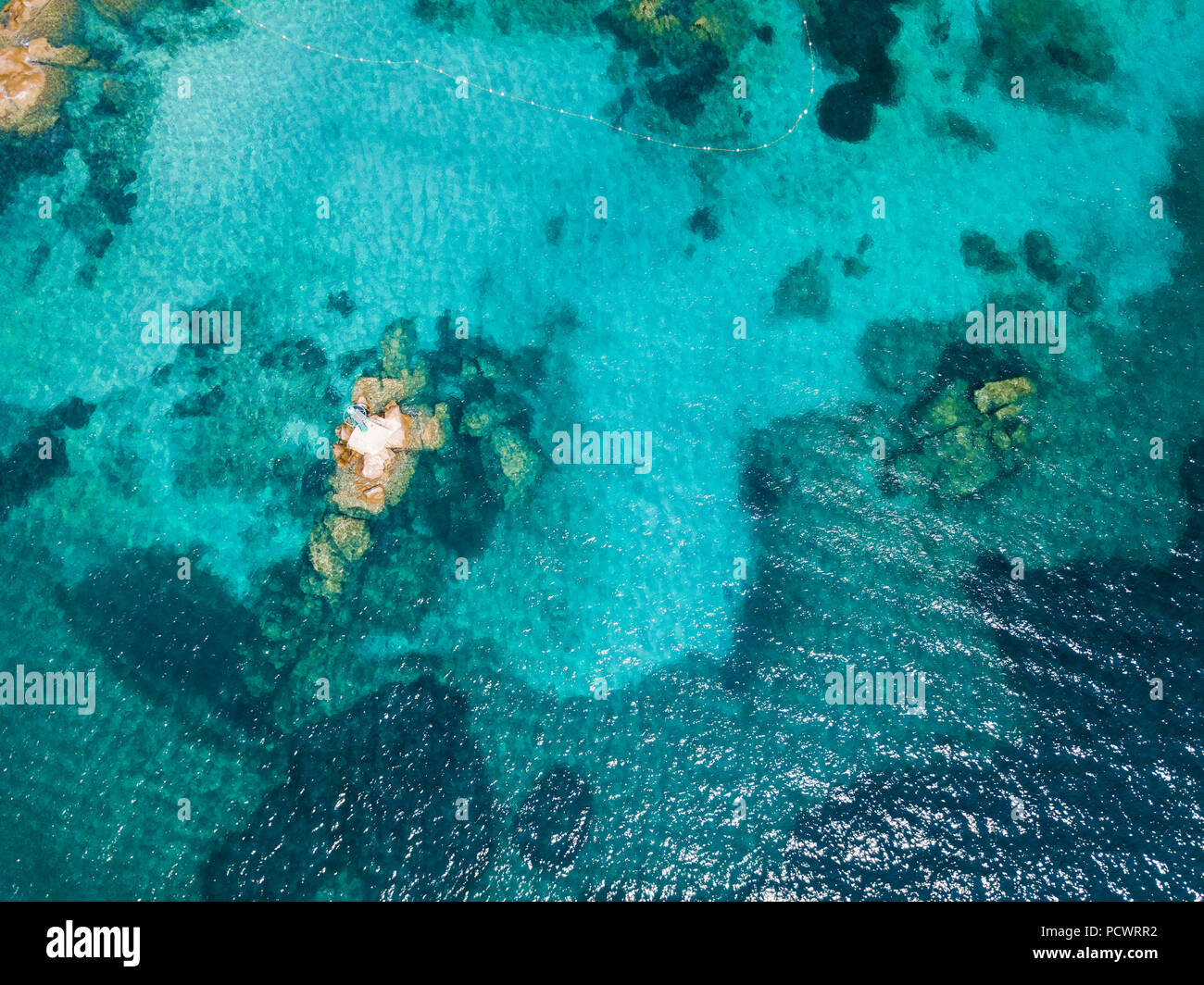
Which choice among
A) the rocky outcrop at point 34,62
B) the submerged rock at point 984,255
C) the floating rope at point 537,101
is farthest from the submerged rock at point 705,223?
the rocky outcrop at point 34,62

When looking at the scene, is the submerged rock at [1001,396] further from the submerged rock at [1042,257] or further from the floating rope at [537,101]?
the floating rope at [537,101]

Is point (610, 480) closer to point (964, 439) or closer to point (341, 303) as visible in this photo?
point (341, 303)

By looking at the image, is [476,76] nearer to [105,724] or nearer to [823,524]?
[823,524]

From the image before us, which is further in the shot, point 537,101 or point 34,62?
point 34,62

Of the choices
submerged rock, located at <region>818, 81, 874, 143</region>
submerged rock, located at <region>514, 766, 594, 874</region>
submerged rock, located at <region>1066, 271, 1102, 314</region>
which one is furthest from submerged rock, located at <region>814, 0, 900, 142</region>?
submerged rock, located at <region>514, 766, 594, 874</region>

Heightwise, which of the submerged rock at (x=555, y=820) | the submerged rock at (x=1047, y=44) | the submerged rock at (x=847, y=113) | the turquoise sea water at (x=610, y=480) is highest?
the submerged rock at (x=1047, y=44)

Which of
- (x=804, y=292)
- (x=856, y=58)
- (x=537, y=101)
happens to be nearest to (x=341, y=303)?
(x=537, y=101)

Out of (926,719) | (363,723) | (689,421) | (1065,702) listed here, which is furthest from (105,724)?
(1065,702)

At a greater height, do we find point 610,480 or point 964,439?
point 964,439
